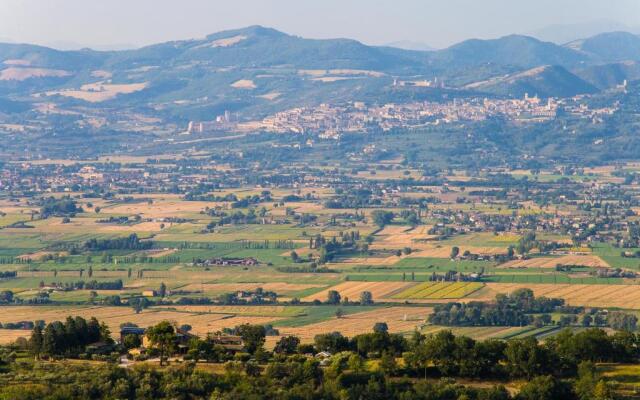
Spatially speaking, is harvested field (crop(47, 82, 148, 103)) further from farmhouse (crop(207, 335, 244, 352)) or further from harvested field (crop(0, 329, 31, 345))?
farmhouse (crop(207, 335, 244, 352))

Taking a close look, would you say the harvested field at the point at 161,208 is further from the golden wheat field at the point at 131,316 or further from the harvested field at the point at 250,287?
the golden wheat field at the point at 131,316

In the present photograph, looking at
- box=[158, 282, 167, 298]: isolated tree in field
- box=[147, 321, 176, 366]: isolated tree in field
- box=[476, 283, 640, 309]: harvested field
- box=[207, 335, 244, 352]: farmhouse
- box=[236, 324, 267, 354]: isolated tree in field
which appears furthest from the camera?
box=[158, 282, 167, 298]: isolated tree in field

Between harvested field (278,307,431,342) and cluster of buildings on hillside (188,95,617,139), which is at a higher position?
cluster of buildings on hillside (188,95,617,139)

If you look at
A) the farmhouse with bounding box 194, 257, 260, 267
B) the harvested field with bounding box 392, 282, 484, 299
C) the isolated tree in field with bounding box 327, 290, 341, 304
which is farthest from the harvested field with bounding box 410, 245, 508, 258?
the isolated tree in field with bounding box 327, 290, 341, 304

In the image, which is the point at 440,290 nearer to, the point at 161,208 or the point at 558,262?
the point at 558,262

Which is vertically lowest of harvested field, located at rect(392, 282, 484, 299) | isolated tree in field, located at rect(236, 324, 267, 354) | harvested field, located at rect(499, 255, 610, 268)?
harvested field, located at rect(499, 255, 610, 268)

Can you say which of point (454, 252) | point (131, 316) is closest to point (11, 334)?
point (131, 316)
